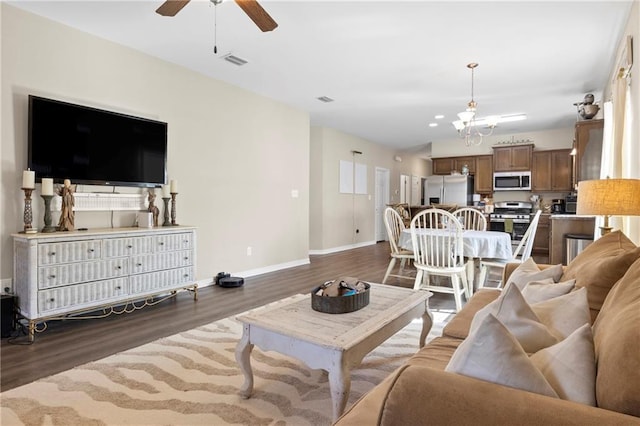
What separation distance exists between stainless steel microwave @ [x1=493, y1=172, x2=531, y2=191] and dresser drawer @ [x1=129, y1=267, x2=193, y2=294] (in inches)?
273

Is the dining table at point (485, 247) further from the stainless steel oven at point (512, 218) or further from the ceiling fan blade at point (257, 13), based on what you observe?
the stainless steel oven at point (512, 218)

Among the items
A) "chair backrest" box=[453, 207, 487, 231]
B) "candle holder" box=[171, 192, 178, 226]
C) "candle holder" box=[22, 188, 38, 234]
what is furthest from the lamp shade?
"candle holder" box=[22, 188, 38, 234]

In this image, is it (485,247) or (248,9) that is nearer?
(248,9)

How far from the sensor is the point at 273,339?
1.76 meters

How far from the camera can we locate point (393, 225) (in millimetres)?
4602

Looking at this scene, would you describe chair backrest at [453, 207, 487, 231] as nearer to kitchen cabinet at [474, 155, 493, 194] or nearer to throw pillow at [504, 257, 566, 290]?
throw pillow at [504, 257, 566, 290]

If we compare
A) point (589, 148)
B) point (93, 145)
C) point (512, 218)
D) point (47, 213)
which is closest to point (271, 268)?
point (93, 145)

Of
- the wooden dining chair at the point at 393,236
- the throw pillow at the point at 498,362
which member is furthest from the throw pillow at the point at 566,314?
the wooden dining chair at the point at 393,236

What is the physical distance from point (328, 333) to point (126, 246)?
2.46 metres

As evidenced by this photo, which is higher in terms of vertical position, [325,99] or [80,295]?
[325,99]

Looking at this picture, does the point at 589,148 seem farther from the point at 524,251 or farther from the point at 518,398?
the point at 518,398

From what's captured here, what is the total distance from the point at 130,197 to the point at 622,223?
4776mm

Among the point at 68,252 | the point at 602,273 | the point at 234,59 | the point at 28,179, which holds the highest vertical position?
the point at 234,59

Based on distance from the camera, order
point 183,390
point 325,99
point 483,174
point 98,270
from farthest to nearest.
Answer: point 483,174 → point 325,99 → point 98,270 → point 183,390
